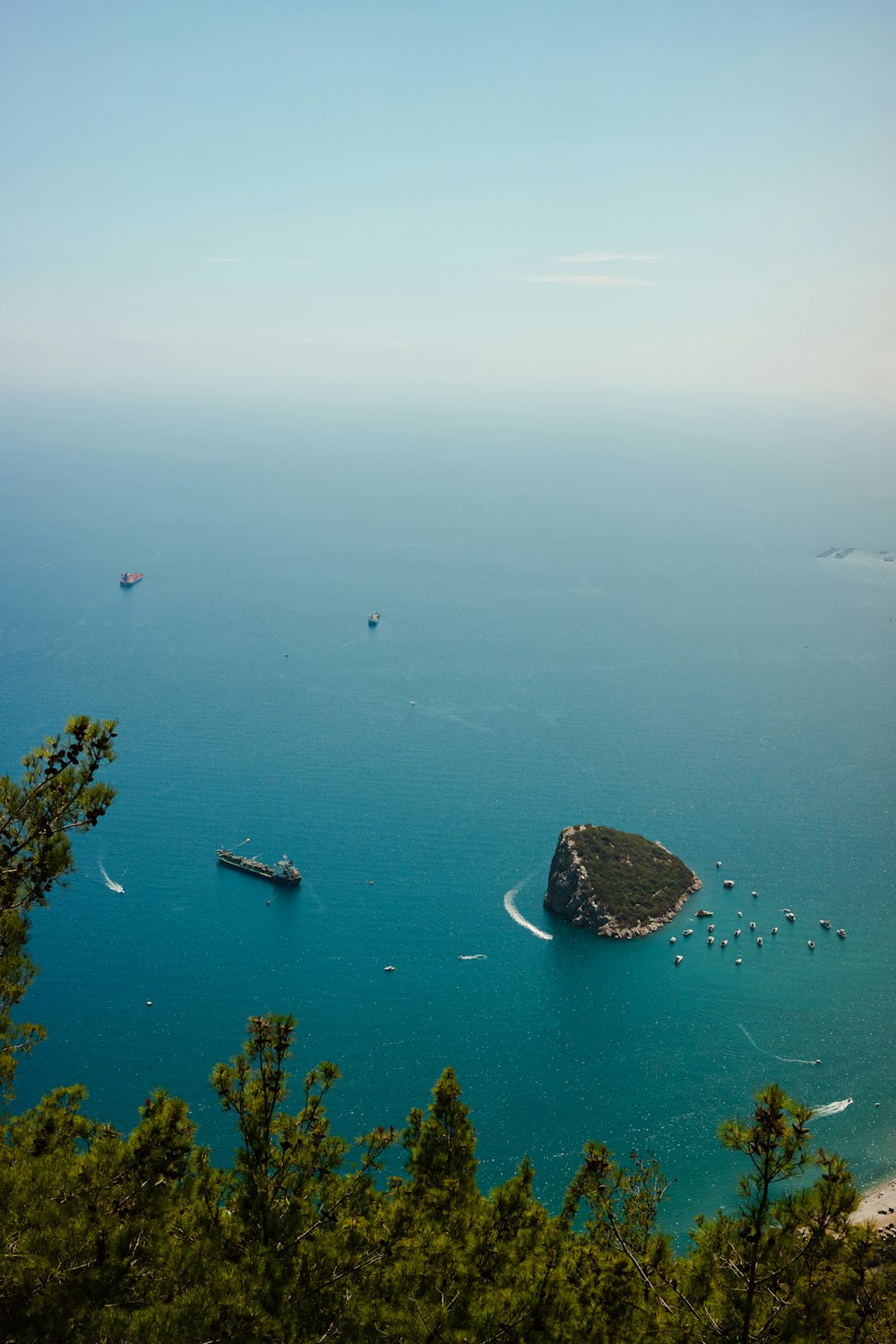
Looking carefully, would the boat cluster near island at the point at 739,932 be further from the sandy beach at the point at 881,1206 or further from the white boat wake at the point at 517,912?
the sandy beach at the point at 881,1206

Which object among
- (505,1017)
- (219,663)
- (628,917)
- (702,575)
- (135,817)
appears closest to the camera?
(505,1017)

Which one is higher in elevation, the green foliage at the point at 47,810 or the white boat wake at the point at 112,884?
the green foliage at the point at 47,810

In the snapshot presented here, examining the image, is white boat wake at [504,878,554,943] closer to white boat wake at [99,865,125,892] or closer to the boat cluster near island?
the boat cluster near island

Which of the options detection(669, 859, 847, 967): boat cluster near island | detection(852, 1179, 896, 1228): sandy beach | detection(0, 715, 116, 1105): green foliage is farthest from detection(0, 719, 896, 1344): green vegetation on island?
detection(669, 859, 847, 967): boat cluster near island

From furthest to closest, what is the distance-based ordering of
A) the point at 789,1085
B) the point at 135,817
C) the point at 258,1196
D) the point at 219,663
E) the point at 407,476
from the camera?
1. the point at 407,476
2. the point at 219,663
3. the point at 135,817
4. the point at 789,1085
5. the point at 258,1196

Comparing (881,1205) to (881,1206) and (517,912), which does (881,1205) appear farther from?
(517,912)

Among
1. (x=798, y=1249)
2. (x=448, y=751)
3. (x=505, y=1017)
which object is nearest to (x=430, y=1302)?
(x=798, y=1249)

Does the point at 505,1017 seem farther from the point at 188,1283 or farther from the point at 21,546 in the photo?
the point at 21,546

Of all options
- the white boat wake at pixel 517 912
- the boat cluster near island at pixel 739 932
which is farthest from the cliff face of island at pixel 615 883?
the white boat wake at pixel 517 912
